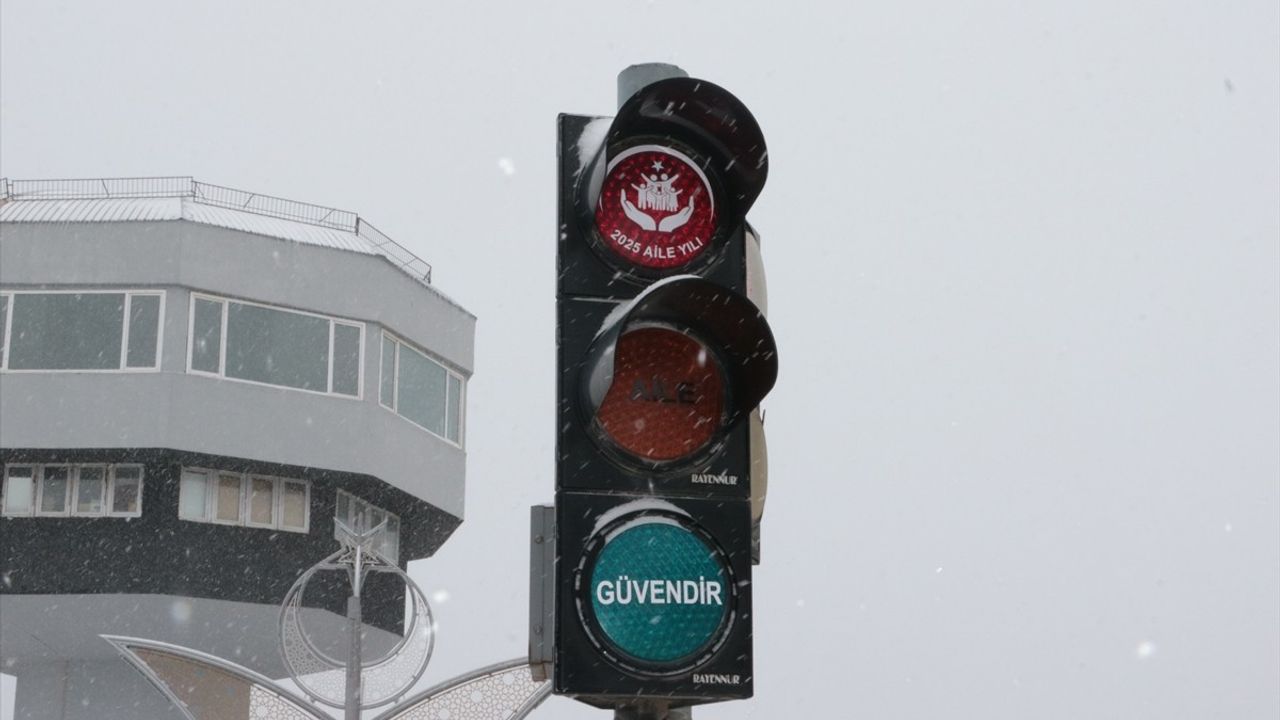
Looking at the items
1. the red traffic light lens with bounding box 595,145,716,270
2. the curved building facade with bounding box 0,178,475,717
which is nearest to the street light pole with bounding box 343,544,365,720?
the red traffic light lens with bounding box 595,145,716,270

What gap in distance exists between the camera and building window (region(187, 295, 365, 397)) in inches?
1331

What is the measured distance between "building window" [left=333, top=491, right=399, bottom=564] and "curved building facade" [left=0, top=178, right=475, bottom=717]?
0.37 feet

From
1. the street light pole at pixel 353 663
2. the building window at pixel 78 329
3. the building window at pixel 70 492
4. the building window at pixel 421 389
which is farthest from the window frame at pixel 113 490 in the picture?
the street light pole at pixel 353 663

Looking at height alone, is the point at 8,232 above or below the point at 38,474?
above

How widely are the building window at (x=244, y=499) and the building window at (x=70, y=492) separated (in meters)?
0.99

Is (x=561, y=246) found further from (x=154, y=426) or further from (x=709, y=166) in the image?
(x=154, y=426)

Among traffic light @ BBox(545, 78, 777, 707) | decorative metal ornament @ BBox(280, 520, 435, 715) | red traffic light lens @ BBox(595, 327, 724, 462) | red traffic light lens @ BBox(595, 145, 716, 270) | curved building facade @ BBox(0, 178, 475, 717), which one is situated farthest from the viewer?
curved building facade @ BBox(0, 178, 475, 717)

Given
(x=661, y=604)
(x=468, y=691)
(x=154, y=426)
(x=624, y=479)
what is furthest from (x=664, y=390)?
(x=154, y=426)

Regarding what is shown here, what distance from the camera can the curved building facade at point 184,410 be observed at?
3350cm

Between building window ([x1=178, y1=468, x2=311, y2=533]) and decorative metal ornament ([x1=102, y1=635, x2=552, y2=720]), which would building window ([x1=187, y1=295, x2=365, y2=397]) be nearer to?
building window ([x1=178, y1=468, x2=311, y2=533])

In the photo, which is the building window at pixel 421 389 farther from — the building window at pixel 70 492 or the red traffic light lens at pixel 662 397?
the red traffic light lens at pixel 662 397

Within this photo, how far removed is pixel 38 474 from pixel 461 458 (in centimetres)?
842

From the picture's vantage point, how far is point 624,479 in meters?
3.21

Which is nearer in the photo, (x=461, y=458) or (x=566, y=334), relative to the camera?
(x=566, y=334)
